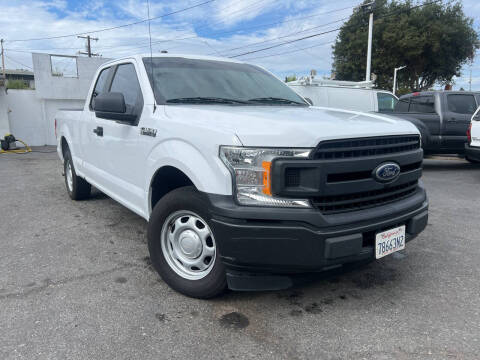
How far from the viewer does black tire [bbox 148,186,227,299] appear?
264 centimetres

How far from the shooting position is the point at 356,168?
249 centimetres

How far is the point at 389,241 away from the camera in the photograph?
2693 mm

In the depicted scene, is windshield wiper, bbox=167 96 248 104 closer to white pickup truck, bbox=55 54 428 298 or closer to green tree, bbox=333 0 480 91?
white pickup truck, bbox=55 54 428 298

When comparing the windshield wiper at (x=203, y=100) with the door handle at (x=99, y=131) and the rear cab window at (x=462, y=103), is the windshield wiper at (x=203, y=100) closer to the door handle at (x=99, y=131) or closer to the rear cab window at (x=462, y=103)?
the door handle at (x=99, y=131)

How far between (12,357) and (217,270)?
1.27 metres

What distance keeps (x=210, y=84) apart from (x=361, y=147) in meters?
1.65

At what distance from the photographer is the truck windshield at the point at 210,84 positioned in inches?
134

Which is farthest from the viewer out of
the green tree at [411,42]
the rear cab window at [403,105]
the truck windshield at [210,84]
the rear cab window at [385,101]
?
the green tree at [411,42]

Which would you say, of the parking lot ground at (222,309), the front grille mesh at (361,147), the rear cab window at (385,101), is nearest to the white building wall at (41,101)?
the rear cab window at (385,101)

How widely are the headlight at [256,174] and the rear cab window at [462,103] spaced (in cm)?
838

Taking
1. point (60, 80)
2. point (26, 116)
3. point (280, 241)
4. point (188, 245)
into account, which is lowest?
point (188, 245)

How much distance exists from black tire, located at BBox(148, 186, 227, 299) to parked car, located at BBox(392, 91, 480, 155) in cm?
→ 752

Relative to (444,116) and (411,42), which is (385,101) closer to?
(444,116)

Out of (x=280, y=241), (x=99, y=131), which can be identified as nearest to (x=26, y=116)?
(x=99, y=131)
